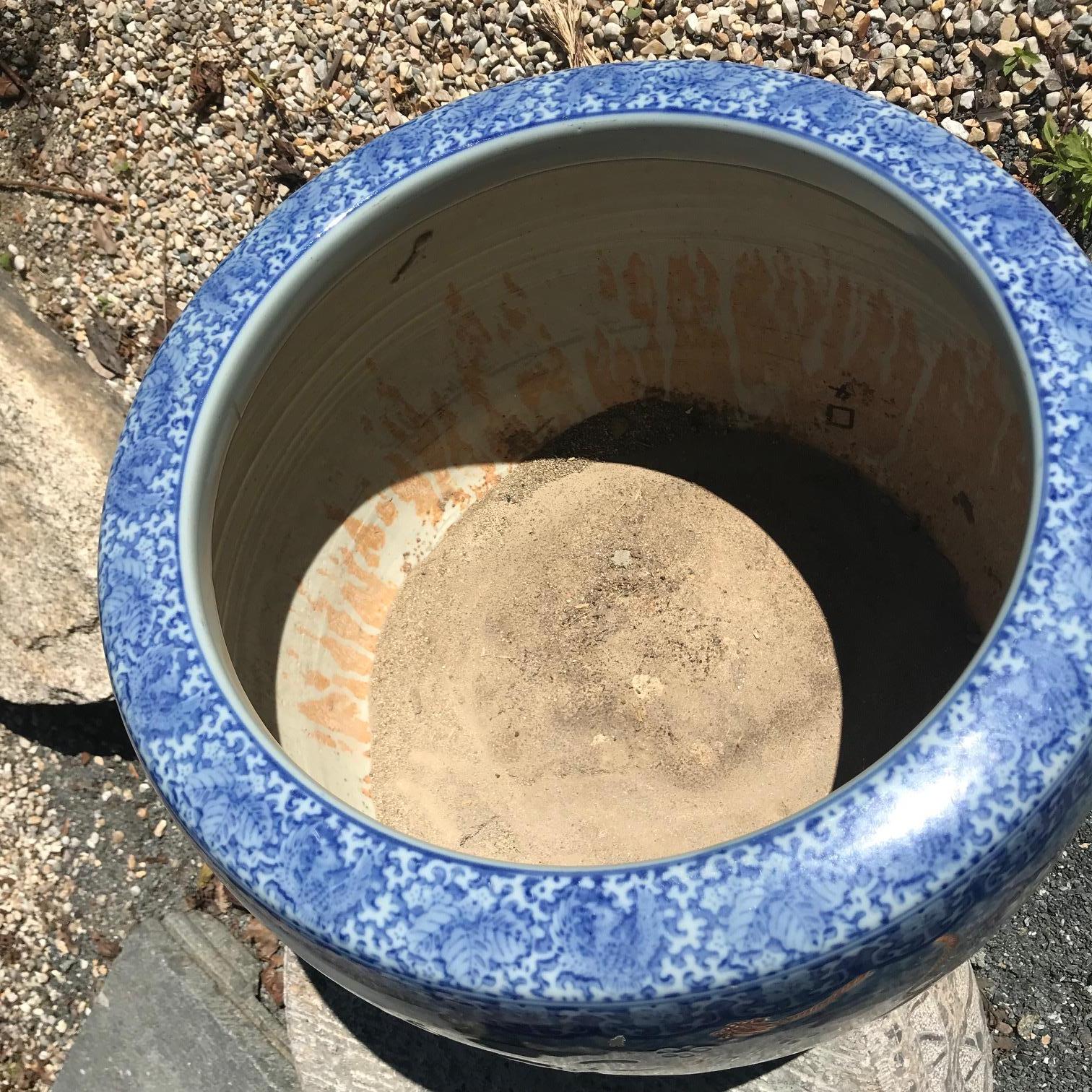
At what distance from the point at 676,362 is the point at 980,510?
0.52 m

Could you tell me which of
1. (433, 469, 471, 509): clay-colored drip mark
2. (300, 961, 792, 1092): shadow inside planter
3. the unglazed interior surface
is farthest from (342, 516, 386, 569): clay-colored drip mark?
(300, 961, 792, 1092): shadow inside planter

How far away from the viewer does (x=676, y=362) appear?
180cm

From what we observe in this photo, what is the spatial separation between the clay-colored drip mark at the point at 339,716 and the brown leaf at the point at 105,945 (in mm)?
971

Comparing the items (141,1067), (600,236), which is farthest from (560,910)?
(141,1067)

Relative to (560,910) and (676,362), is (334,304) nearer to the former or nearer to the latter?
(676,362)

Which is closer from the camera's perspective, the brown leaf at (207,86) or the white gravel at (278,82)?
the white gravel at (278,82)

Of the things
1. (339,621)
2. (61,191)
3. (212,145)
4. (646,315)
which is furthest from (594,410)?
(61,191)

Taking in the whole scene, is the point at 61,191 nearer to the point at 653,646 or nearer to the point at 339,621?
the point at 339,621

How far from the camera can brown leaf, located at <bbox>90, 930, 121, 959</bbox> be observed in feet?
7.39

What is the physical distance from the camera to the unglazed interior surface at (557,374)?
4.54 feet

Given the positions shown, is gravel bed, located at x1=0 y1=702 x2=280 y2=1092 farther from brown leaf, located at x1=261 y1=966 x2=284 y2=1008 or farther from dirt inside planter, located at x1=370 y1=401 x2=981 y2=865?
dirt inside planter, located at x1=370 y1=401 x2=981 y2=865

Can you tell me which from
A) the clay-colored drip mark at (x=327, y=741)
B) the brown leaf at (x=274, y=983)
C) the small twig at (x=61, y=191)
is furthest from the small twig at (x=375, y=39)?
the brown leaf at (x=274, y=983)

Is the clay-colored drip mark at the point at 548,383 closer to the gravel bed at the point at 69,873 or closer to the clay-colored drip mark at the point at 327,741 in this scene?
the clay-colored drip mark at the point at 327,741

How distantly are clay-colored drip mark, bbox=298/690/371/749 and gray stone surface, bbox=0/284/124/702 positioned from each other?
2.72 ft
